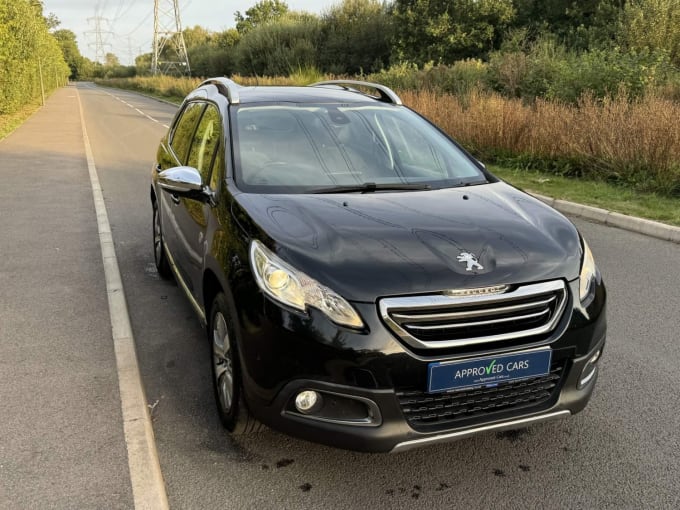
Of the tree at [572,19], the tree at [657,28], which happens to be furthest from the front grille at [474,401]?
the tree at [572,19]

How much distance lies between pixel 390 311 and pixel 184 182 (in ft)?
5.60

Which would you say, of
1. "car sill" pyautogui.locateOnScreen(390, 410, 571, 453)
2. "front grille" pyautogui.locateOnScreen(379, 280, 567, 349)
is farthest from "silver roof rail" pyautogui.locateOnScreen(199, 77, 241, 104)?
"car sill" pyautogui.locateOnScreen(390, 410, 571, 453)

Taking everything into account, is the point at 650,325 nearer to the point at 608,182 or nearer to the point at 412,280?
the point at 412,280

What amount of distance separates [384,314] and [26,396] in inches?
88.2

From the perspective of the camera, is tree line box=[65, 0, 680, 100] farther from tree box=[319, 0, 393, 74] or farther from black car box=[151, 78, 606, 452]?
black car box=[151, 78, 606, 452]

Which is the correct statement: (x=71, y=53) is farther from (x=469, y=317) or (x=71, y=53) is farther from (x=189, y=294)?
(x=469, y=317)

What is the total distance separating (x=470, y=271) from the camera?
2.53 m

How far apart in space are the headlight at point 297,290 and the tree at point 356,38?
3357 centimetres

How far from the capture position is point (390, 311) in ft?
7.88

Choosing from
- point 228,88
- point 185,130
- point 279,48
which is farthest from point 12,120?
point 228,88

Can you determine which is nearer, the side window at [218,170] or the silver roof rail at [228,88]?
the side window at [218,170]

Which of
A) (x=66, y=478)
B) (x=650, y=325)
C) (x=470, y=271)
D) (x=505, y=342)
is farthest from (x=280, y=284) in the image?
(x=650, y=325)

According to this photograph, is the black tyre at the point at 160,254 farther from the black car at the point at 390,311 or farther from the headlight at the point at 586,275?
the headlight at the point at 586,275

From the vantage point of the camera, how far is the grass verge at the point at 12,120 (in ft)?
61.5
